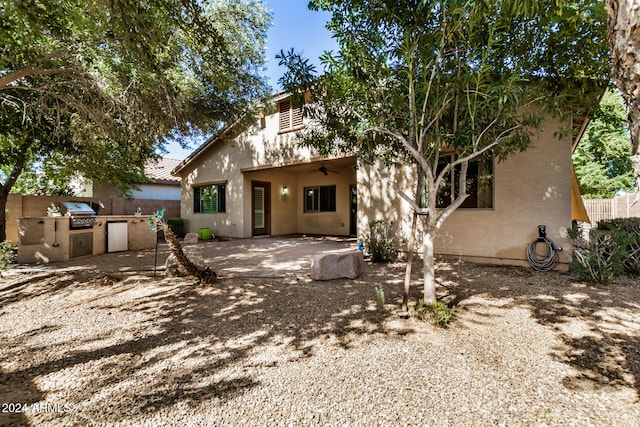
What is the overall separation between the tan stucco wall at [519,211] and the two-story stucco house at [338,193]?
19 mm

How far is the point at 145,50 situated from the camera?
4367 millimetres

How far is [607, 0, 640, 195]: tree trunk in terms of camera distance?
1.39 meters

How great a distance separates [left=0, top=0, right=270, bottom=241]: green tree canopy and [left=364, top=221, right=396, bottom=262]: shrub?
5011 mm

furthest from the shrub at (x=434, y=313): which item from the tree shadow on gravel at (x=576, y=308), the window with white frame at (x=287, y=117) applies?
the window with white frame at (x=287, y=117)

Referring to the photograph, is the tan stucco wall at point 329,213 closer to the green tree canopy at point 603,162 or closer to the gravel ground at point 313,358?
the gravel ground at point 313,358

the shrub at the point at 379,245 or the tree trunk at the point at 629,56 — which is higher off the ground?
the tree trunk at the point at 629,56

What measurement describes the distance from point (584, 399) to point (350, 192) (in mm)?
11175

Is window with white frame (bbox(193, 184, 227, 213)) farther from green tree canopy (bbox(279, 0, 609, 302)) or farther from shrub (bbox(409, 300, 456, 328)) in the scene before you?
shrub (bbox(409, 300, 456, 328))

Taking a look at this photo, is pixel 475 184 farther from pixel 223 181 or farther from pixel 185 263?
pixel 223 181

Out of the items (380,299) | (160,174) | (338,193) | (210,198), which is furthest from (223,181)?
(380,299)

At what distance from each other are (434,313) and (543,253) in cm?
450

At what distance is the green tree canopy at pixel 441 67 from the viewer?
3699mm

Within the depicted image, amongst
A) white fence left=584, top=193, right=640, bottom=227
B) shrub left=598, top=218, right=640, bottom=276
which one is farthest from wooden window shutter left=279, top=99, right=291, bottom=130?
white fence left=584, top=193, right=640, bottom=227

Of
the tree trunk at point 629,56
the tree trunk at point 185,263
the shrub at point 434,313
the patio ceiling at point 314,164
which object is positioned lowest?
the shrub at point 434,313
